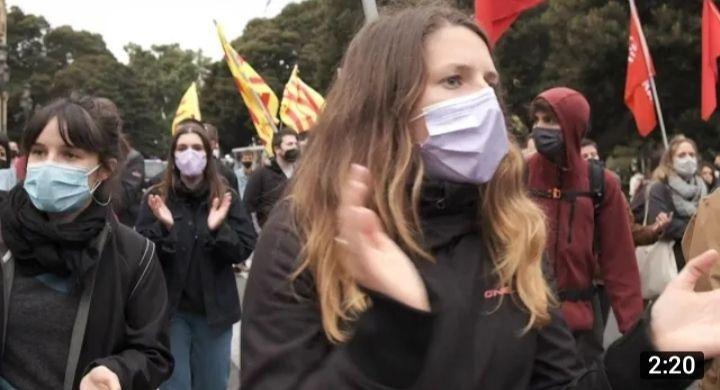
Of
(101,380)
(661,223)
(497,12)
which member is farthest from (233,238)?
(661,223)

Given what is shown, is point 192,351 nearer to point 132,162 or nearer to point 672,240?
point 132,162

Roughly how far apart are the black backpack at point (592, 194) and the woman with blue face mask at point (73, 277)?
210 cm

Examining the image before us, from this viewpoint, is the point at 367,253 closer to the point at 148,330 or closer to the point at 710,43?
the point at 148,330

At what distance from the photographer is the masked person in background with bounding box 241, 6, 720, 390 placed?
1.60m

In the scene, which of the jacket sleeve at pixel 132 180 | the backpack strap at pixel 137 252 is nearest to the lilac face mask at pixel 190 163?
the jacket sleeve at pixel 132 180

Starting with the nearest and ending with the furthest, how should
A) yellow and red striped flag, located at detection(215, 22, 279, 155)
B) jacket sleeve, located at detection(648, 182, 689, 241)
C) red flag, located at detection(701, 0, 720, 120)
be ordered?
jacket sleeve, located at detection(648, 182, 689, 241) < red flag, located at detection(701, 0, 720, 120) < yellow and red striped flag, located at detection(215, 22, 279, 155)

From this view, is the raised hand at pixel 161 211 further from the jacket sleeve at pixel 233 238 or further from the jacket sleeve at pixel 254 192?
the jacket sleeve at pixel 254 192

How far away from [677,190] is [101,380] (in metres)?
6.06

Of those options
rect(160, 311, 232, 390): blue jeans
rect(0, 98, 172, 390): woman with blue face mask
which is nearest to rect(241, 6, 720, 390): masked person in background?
rect(0, 98, 172, 390): woman with blue face mask

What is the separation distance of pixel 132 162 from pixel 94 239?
187 inches

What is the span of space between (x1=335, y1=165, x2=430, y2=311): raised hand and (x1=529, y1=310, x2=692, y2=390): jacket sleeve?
0.42 meters

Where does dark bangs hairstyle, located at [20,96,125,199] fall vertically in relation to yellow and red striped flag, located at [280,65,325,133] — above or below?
above

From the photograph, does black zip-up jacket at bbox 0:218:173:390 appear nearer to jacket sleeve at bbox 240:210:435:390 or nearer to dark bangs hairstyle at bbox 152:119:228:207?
jacket sleeve at bbox 240:210:435:390

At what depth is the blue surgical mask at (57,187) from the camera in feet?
10.5
